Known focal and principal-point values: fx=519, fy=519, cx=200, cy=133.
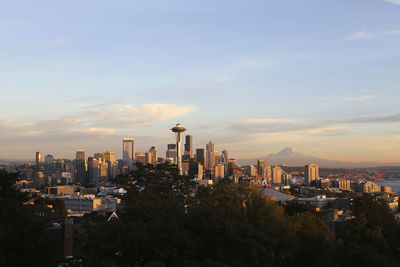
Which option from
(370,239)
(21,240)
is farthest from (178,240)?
(370,239)

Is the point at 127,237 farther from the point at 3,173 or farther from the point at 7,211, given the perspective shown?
the point at 3,173

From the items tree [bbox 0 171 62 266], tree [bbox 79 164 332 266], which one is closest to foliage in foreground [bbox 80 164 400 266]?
tree [bbox 79 164 332 266]

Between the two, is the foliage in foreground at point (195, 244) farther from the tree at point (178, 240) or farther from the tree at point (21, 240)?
the tree at point (21, 240)

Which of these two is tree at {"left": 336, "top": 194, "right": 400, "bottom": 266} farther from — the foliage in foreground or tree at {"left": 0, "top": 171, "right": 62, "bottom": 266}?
tree at {"left": 0, "top": 171, "right": 62, "bottom": 266}

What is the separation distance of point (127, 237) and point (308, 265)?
954 cm

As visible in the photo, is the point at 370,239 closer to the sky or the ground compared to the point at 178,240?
closer to the ground

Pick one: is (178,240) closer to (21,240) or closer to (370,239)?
(21,240)

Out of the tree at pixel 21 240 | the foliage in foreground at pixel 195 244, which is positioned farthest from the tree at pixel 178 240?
the tree at pixel 21 240

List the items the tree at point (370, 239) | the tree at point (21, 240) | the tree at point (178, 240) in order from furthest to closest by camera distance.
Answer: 1. the tree at point (370, 239)
2. the tree at point (21, 240)
3. the tree at point (178, 240)

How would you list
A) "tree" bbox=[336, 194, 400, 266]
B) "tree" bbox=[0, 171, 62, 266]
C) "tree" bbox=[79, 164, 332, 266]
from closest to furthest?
"tree" bbox=[79, 164, 332, 266] → "tree" bbox=[0, 171, 62, 266] → "tree" bbox=[336, 194, 400, 266]

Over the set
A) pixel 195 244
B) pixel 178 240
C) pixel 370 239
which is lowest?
pixel 370 239

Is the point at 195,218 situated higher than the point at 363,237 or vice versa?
the point at 195,218

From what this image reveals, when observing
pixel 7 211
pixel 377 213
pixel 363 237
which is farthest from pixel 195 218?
pixel 377 213

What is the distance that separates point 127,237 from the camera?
21766 millimetres
